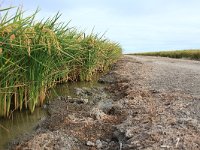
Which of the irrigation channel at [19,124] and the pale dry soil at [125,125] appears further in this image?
the irrigation channel at [19,124]

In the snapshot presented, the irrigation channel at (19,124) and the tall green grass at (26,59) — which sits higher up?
the tall green grass at (26,59)

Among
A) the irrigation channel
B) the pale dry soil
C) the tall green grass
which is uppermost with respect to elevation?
the tall green grass

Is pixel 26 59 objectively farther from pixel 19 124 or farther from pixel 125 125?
pixel 125 125

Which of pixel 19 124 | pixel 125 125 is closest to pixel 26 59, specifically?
pixel 19 124

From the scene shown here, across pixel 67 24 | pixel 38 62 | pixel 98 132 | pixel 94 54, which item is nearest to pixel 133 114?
pixel 98 132

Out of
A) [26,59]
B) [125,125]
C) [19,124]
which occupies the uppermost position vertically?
[26,59]

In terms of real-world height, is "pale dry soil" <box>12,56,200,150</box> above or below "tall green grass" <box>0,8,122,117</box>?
below

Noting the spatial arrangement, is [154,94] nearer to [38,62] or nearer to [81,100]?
[81,100]

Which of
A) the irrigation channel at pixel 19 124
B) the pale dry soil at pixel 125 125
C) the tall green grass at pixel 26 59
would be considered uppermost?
the tall green grass at pixel 26 59

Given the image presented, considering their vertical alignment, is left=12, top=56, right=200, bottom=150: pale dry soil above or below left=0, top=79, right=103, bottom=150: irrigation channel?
above

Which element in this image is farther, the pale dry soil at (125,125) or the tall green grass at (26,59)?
the tall green grass at (26,59)

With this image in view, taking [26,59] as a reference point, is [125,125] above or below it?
below

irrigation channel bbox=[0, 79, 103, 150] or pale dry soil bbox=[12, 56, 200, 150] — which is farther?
irrigation channel bbox=[0, 79, 103, 150]

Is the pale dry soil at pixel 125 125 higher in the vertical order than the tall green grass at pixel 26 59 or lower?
lower
